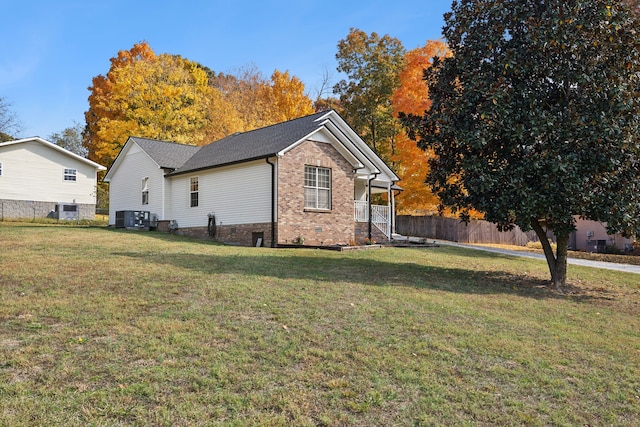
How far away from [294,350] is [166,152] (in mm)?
19942

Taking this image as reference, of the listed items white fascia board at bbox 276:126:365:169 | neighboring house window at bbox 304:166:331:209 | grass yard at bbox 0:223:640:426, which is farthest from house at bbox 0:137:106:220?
grass yard at bbox 0:223:640:426

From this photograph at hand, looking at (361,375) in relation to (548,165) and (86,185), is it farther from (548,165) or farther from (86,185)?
(86,185)

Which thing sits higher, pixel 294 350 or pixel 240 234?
pixel 240 234

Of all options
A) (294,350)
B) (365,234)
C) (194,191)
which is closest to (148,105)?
(194,191)

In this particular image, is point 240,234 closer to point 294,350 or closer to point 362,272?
point 362,272

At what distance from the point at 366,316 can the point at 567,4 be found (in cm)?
828

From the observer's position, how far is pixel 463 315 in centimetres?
786

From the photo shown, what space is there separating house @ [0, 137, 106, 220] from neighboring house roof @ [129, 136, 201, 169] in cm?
886

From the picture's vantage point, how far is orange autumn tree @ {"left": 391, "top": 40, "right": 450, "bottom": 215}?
25172 millimetres

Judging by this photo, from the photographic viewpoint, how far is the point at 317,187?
721 inches

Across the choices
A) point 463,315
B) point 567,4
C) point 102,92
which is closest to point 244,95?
point 102,92

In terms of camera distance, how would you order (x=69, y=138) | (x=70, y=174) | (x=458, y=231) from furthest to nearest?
(x=69, y=138)
(x=70, y=174)
(x=458, y=231)

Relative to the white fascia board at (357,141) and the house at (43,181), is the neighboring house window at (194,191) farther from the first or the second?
the house at (43,181)

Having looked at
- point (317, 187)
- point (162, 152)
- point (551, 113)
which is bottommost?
point (317, 187)
